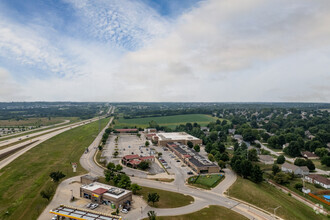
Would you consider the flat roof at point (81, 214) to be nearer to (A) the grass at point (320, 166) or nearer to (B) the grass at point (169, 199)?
(B) the grass at point (169, 199)

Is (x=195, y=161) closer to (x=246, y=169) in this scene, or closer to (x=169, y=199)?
(x=246, y=169)

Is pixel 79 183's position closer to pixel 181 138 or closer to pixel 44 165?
pixel 44 165

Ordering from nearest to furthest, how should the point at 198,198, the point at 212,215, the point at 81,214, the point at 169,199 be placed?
1. the point at 81,214
2. the point at 212,215
3. the point at 169,199
4. the point at 198,198

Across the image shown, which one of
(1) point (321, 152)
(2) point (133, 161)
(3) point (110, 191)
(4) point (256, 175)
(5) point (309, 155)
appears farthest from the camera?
(5) point (309, 155)

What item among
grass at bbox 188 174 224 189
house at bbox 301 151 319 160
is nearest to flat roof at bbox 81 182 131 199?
grass at bbox 188 174 224 189

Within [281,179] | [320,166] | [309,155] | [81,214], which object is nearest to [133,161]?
[81,214]

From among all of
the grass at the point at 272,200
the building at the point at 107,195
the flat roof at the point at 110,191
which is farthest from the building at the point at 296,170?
the flat roof at the point at 110,191

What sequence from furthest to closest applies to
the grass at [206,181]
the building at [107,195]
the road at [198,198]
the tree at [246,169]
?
the tree at [246,169] < the grass at [206,181] < the building at [107,195] < the road at [198,198]
